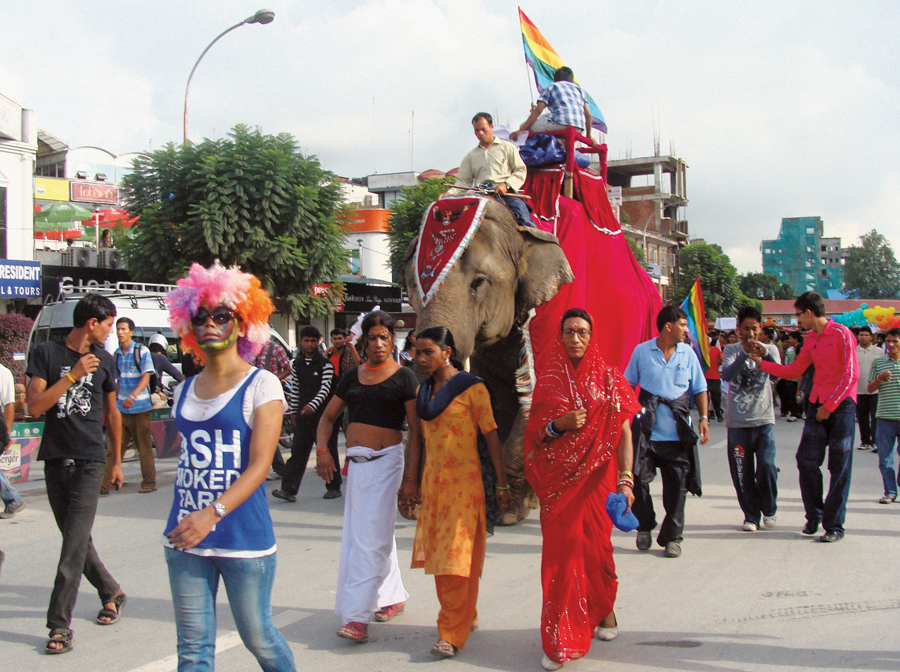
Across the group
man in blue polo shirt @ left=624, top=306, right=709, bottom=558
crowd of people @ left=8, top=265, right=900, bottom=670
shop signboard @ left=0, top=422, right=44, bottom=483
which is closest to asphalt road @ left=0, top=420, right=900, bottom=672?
crowd of people @ left=8, top=265, right=900, bottom=670

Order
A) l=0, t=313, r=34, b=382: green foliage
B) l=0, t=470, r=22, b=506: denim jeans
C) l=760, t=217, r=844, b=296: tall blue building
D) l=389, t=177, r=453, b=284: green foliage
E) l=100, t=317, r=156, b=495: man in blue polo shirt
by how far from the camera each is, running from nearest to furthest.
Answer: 1. l=0, t=470, r=22, b=506: denim jeans
2. l=100, t=317, r=156, b=495: man in blue polo shirt
3. l=0, t=313, r=34, b=382: green foliage
4. l=389, t=177, r=453, b=284: green foliage
5. l=760, t=217, r=844, b=296: tall blue building

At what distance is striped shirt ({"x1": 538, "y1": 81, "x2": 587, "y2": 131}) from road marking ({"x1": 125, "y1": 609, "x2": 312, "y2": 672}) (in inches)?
210

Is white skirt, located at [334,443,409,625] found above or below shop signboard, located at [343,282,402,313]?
below

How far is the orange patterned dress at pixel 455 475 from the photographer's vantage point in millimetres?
4098

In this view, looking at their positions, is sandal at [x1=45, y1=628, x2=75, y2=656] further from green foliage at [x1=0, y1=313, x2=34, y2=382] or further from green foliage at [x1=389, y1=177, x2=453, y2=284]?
green foliage at [x1=389, y1=177, x2=453, y2=284]

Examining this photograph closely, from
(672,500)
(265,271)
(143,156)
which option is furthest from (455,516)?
(143,156)

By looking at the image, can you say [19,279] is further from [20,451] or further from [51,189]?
Answer: [51,189]

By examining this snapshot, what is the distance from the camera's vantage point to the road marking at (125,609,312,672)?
12.7ft

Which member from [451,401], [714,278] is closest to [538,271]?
[451,401]

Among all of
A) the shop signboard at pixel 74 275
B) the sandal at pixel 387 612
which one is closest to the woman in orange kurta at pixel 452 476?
the sandal at pixel 387 612

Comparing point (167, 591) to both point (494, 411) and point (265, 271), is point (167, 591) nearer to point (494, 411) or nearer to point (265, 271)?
point (494, 411)

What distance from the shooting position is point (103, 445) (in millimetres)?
4441

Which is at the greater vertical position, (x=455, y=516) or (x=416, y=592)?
(x=455, y=516)

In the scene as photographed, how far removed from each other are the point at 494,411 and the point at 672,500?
216cm
